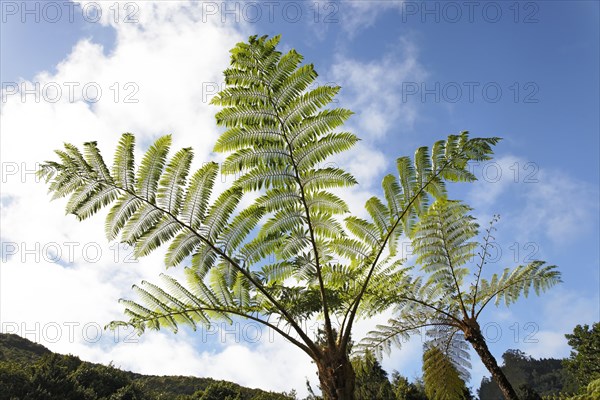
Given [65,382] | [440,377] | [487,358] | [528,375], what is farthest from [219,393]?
[528,375]

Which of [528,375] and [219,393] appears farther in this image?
[528,375]

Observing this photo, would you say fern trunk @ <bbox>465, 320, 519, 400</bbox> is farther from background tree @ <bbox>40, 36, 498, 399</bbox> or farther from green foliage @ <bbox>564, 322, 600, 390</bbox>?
green foliage @ <bbox>564, 322, 600, 390</bbox>

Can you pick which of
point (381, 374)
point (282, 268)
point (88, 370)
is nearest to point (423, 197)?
point (282, 268)

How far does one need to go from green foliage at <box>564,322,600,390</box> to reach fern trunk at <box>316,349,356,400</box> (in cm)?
2984

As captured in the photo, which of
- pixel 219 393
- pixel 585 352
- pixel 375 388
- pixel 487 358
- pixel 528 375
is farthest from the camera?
pixel 528 375

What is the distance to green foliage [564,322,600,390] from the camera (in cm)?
2673

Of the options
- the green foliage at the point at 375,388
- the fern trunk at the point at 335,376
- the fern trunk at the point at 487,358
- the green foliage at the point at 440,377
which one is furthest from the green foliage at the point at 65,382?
the fern trunk at the point at 335,376

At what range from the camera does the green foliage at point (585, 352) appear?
26.7 m

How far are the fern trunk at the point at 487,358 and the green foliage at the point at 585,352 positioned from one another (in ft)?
89.1

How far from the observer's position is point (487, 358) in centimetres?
532

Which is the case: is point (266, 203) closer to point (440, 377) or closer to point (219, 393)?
point (440, 377)

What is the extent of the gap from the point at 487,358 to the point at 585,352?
29.9 meters

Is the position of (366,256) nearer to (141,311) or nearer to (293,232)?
(293,232)

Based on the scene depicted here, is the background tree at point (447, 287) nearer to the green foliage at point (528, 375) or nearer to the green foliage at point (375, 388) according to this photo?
the green foliage at point (375, 388)
